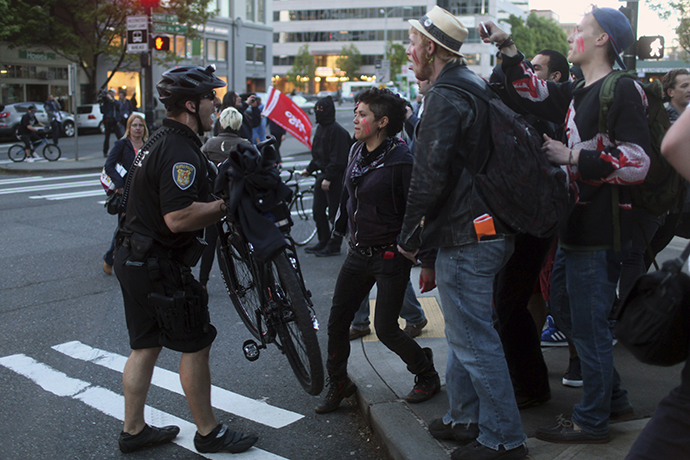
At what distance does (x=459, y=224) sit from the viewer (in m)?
2.93

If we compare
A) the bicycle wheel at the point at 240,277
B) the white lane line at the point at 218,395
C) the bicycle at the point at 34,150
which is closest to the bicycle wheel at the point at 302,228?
the white lane line at the point at 218,395

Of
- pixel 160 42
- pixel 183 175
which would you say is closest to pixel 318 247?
pixel 183 175

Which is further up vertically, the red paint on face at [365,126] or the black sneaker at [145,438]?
the red paint on face at [365,126]

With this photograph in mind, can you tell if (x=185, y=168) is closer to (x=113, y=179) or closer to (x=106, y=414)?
(x=106, y=414)

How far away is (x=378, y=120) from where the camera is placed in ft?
12.7

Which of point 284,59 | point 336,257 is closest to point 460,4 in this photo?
point 284,59

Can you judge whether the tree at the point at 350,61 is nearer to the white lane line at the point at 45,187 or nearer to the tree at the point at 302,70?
the tree at the point at 302,70

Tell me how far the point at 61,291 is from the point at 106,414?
3.18 meters

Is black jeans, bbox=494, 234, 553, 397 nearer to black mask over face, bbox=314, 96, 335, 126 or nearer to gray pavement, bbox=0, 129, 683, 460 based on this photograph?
gray pavement, bbox=0, 129, 683, 460

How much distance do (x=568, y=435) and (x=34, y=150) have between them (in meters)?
19.9

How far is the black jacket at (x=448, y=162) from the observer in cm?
285

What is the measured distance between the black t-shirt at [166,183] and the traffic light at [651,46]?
10044 mm

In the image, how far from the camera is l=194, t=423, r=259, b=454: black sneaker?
3543 mm

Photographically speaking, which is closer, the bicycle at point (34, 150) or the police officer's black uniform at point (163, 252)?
the police officer's black uniform at point (163, 252)
